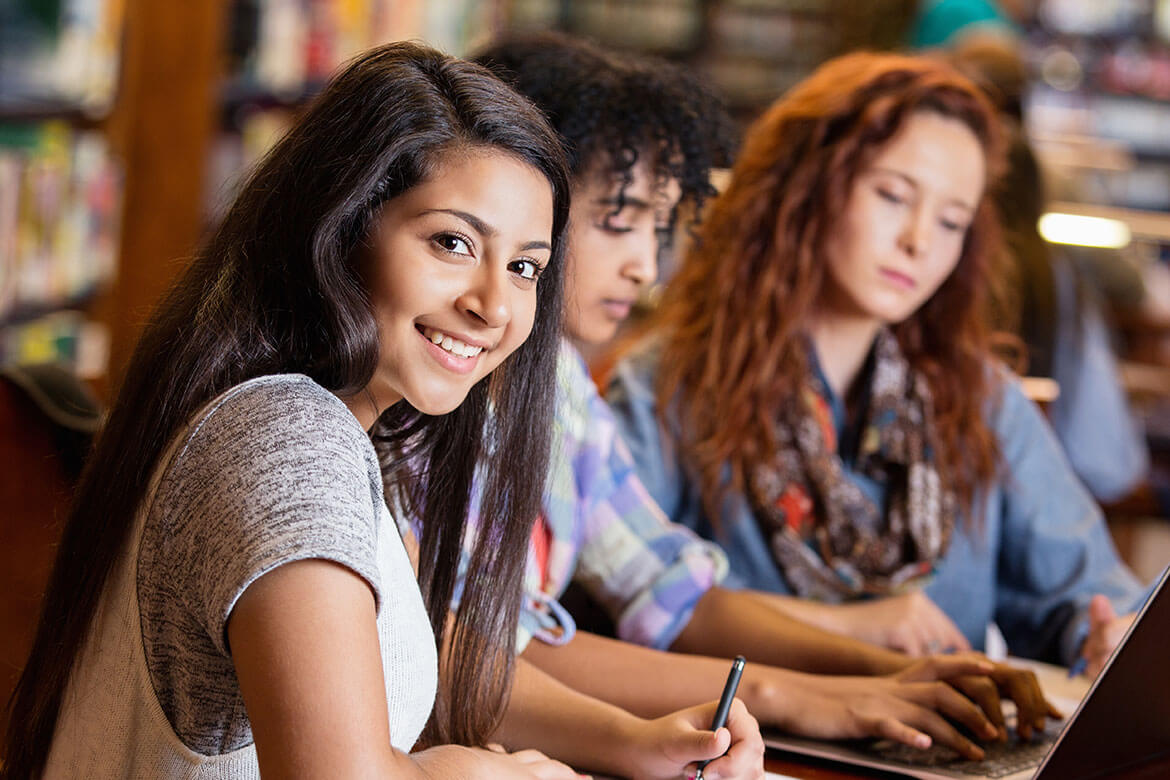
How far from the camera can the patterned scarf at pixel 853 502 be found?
1.55 m

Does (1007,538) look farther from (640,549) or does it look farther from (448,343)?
(448,343)

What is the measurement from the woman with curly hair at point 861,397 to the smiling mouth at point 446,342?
70 centimetres

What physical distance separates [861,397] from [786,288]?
0.17m

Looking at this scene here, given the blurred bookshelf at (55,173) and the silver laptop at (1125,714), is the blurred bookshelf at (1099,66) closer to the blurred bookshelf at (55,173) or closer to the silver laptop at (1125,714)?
the blurred bookshelf at (55,173)

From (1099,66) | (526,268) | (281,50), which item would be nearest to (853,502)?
(526,268)

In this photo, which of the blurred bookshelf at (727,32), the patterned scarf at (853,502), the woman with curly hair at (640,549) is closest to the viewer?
the woman with curly hair at (640,549)

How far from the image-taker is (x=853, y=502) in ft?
5.15

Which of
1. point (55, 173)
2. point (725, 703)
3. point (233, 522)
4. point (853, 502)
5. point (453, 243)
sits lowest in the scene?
point (55, 173)

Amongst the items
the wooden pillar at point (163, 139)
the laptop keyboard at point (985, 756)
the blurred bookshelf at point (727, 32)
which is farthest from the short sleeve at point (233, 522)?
the blurred bookshelf at point (727, 32)

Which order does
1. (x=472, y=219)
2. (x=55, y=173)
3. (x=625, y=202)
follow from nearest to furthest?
(x=472, y=219)
(x=625, y=202)
(x=55, y=173)

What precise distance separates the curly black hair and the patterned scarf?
37cm

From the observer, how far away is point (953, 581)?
162 cm

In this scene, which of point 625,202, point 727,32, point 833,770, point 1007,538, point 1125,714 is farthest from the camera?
point 727,32

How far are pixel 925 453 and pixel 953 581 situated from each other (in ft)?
0.53
